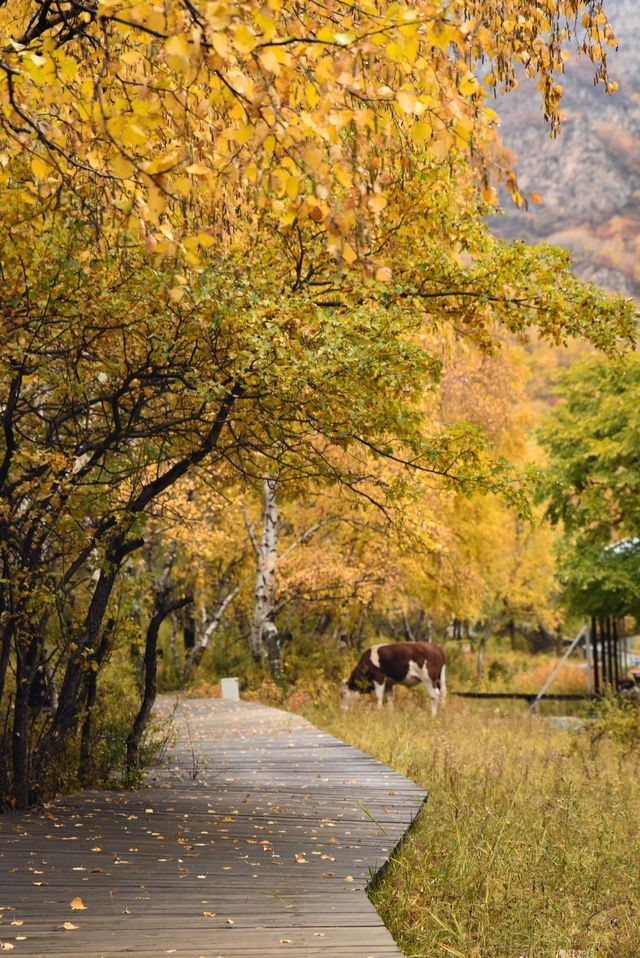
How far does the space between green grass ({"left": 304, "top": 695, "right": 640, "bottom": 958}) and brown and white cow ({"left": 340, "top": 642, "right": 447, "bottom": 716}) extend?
5.88 m

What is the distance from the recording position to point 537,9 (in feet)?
17.9

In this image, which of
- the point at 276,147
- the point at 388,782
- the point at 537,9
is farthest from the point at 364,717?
the point at 276,147

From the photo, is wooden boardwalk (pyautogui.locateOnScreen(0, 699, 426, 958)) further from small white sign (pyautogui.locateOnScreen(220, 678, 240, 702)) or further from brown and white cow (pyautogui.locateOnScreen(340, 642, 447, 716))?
small white sign (pyautogui.locateOnScreen(220, 678, 240, 702))

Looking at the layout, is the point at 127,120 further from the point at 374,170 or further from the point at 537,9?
the point at 537,9

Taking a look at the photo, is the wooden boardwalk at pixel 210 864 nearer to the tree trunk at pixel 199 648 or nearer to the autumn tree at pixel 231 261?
the autumn tree at pixel 231 261

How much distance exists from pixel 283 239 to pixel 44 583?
320 cm

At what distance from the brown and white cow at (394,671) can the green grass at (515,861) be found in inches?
232

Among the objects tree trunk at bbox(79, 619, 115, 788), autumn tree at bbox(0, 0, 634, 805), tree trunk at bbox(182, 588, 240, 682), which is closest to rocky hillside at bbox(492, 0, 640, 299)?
tree trunk at bbox(182, 588, 240, 682)

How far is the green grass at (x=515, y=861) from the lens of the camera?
5422 millimetres

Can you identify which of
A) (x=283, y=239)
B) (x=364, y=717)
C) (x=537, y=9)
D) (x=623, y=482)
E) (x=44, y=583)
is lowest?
(x=364, y=717)

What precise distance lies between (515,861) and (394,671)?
37.9 ft

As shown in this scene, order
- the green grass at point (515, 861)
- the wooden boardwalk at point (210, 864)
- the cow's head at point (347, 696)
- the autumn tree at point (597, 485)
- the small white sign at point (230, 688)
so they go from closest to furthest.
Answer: the wooden boardwalk at point (210, 864)
the green grass at point (515, 861)
the cow's head at point (347, 696)
the small white sign at point (230, 688)
the autumn tree at point (597, 485)

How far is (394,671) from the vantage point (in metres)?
18.1

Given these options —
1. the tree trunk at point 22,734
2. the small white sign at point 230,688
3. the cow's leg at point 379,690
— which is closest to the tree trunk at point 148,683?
the tree trunk at point 22,734
